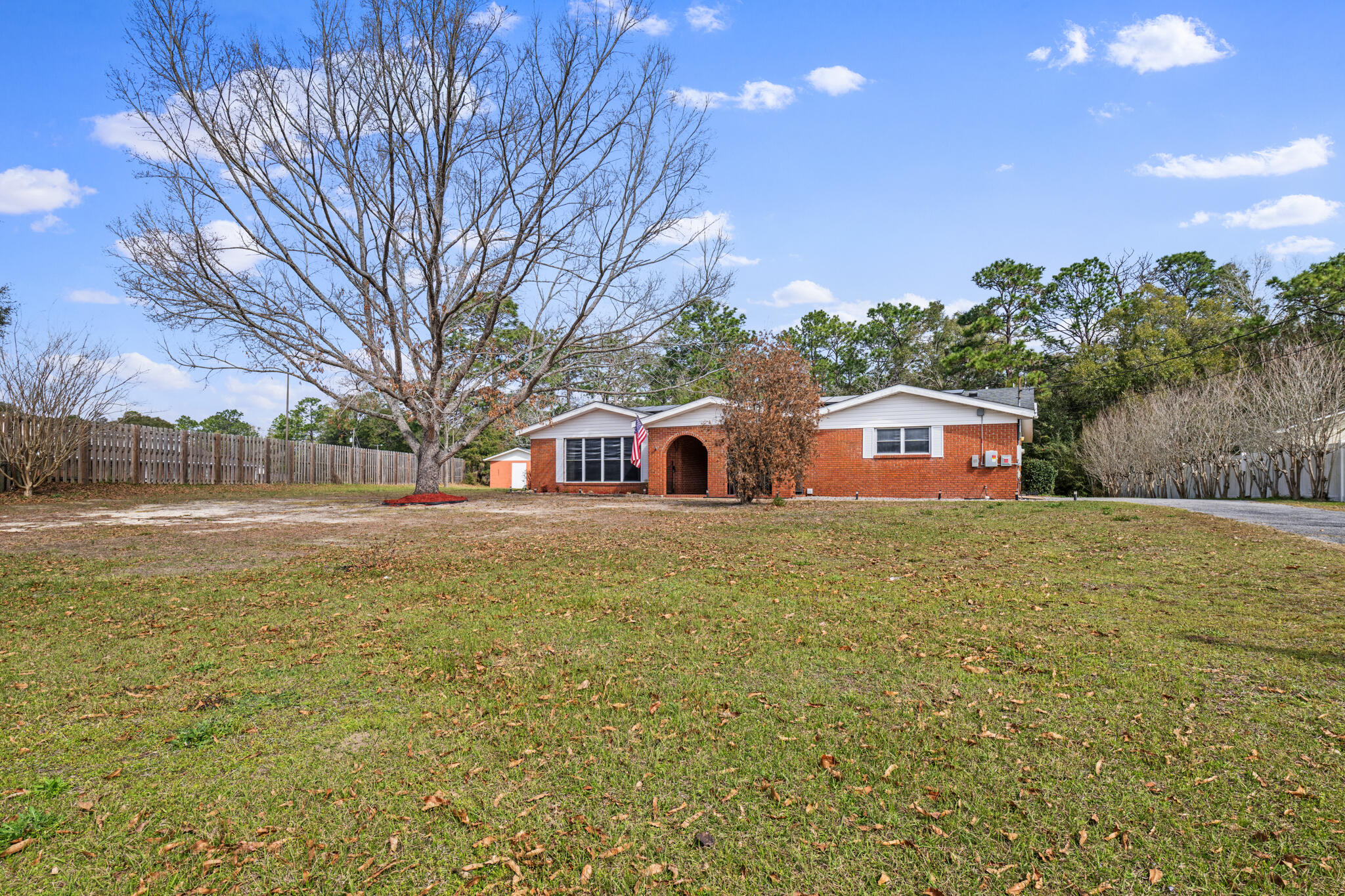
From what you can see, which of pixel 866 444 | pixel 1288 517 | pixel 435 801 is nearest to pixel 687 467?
pixel 866 444

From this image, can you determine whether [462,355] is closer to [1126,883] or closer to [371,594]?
[371,594]

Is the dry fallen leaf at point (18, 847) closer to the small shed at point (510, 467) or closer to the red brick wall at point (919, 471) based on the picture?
Result: the red brick wall at point (919, 471)

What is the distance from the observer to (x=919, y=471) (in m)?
23.1

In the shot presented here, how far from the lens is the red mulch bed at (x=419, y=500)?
18.5 metres

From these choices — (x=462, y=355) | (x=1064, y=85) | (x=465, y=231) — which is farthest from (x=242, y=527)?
(x=1064, y=85)

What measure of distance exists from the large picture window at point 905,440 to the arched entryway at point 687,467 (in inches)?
286

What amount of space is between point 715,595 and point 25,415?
823 inches

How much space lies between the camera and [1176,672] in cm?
385

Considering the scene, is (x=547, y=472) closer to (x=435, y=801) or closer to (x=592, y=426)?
(x=592, y=426)

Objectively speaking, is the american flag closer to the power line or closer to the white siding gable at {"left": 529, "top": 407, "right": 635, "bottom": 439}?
the white siding gable at {"left": 529, "top": 407, "right": 635, "bottom": 439}

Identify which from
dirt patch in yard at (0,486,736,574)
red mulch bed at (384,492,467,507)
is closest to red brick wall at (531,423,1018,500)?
dirt patch in yard at (0,486,736,574)

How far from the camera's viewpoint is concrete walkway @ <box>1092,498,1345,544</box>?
10.1 metres

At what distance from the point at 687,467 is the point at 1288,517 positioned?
19.6 metres

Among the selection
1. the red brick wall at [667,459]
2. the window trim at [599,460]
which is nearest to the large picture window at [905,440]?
the red brick wall at [667,459]
